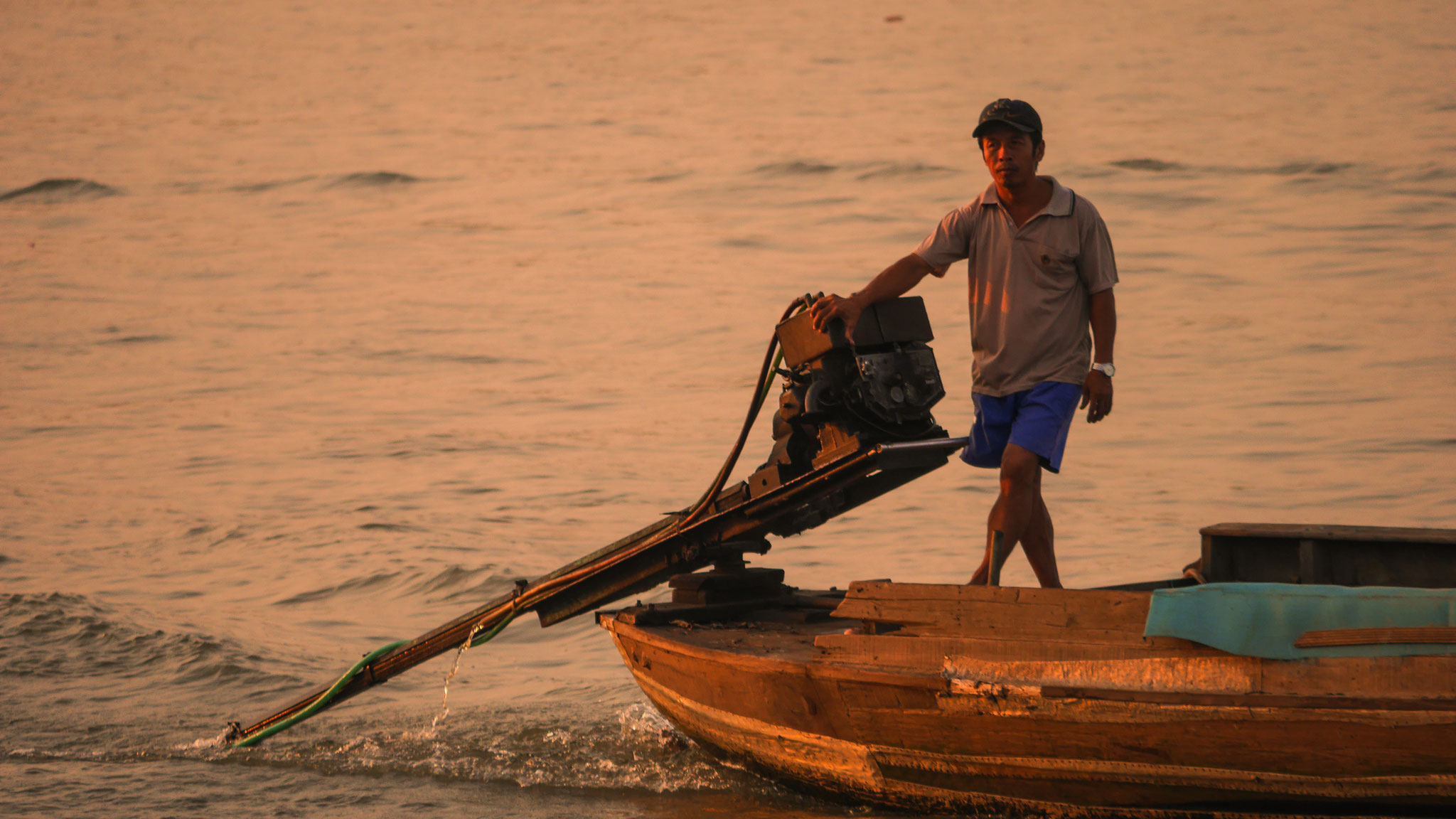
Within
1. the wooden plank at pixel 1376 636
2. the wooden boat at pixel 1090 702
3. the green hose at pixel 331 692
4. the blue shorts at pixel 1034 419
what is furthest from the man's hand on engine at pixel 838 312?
the green hose at pixel 331 692

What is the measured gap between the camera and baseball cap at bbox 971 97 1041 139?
4508 millimetres

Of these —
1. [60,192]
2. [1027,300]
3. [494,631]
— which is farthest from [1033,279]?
[60,192]

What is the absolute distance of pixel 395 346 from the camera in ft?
52.7

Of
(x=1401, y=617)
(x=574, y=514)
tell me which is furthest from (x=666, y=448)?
(x=1401, y=617)

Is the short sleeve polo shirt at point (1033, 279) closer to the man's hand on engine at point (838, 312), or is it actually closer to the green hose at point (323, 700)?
the man's hand on engine at point (838, 312)

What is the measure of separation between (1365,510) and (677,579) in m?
6.12

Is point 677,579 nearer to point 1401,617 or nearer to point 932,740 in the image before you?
point 932,740

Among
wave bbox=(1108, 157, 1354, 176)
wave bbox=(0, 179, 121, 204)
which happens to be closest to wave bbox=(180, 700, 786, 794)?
wave bbox=(1108, 157, 1354, 176)

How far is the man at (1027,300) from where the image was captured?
4.61 metres

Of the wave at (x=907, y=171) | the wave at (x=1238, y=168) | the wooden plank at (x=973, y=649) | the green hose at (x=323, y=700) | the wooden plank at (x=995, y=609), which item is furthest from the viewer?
the wave at (x=907, y=171)

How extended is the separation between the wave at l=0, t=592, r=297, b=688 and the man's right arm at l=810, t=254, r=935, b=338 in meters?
4.21

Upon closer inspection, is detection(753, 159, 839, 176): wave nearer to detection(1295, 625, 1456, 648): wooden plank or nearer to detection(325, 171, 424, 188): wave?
detection(325, 171, 424, 188): wave

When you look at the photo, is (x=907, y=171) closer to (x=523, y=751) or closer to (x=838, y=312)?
(x=523, y=751)

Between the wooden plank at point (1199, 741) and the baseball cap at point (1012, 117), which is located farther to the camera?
the baseball cap at point (1012, 117)
